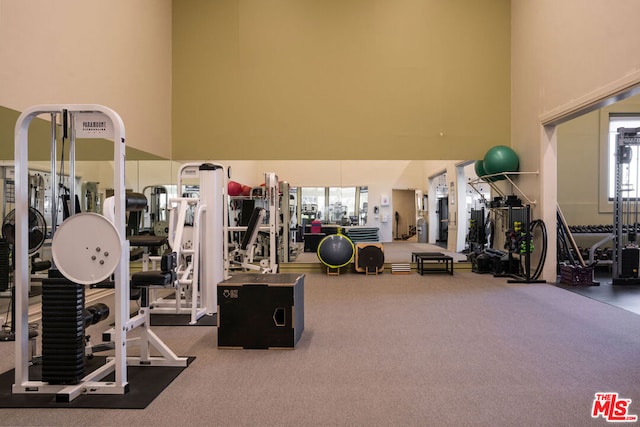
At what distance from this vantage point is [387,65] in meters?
8.16

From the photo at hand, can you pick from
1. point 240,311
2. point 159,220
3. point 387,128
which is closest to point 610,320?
point 240,311

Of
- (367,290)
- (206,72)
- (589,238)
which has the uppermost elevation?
(206,72)

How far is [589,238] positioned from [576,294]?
311 cm

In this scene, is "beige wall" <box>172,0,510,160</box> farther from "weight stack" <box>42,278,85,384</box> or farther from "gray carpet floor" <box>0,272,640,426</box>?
"weight stack" <box>42,278,85,384</box>

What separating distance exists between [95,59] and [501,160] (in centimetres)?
640

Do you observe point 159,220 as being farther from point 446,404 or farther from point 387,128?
point 446,404

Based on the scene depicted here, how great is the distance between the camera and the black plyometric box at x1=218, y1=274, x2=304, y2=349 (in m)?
3.58

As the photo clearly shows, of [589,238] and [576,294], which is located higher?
[589,238]

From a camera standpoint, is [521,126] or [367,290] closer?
[367,290]

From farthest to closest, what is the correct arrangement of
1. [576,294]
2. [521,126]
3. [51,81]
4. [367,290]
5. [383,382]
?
[521,126]
[367,290]
[576,294]
[51,81]
[383,382]

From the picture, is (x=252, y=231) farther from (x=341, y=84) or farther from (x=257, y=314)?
(x=341, y=84)

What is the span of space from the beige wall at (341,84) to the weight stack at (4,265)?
3657 mm

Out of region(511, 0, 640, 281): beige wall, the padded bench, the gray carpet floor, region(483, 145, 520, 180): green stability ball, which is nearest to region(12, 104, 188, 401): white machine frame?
the gray carpet floor

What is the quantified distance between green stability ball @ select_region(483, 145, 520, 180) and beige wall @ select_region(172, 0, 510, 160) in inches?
21.1
